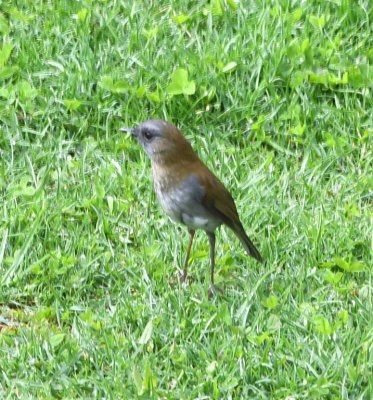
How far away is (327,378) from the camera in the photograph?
531 centimetres

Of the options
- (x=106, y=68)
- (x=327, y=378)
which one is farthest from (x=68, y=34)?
(x=327, y=378)

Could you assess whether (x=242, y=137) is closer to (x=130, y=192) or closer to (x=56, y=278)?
(x=130, y=192)

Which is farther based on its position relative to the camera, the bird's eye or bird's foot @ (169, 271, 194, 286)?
bird's foot @ (169, 271, 194, 286)

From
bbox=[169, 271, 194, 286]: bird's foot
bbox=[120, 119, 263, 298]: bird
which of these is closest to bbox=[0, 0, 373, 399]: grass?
bbox=[169, 271, 194, 286]: bird's foot

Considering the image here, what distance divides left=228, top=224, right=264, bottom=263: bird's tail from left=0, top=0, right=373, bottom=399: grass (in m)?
0.11

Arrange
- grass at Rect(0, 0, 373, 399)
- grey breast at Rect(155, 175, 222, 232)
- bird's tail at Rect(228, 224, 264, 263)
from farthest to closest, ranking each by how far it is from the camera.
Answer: bird's tail at Rect(228, 224, 264, 263), grey breast at Rect(155, 175, 222, 232), grass at Rect(0, 0, 373, 399)

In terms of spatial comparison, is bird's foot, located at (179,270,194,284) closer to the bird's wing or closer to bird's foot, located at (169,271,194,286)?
bird's foot, located at (169,271,194,286)

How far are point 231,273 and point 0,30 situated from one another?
2579mm

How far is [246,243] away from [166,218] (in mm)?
677

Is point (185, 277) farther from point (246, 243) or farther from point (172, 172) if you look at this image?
point (172, 172)

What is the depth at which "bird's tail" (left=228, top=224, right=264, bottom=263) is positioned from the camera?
6027mm

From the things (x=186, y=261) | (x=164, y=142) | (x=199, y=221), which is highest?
(x=164, y=142)

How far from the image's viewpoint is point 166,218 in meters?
6.59

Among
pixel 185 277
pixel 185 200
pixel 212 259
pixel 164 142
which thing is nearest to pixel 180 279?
pixel 185 277
